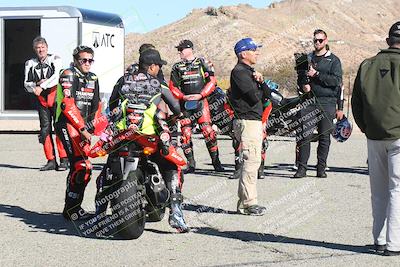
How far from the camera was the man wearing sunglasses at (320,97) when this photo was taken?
1270cm

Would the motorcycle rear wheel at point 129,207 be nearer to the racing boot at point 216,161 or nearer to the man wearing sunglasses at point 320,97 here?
the man wearing sunglasses at point 320,97

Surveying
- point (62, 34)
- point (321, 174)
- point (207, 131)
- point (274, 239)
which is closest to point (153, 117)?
point (274, 239)

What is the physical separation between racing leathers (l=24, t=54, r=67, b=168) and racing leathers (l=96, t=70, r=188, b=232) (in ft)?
17.6

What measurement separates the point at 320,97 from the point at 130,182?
533cm

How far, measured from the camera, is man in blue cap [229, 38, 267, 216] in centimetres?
960

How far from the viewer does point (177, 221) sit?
859cm

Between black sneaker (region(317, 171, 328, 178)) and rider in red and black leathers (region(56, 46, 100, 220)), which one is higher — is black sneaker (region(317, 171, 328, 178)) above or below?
below

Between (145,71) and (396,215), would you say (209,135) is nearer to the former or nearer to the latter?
(145,71)

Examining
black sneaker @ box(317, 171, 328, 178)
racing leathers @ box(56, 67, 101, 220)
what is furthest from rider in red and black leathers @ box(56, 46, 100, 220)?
black sneaker @ box(317, 171, 328, 178)

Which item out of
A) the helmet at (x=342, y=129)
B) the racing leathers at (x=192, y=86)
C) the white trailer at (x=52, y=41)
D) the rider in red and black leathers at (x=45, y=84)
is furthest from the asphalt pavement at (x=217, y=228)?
the white trailer at (x=52, y=41)

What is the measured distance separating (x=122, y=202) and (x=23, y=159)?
25.9 feet

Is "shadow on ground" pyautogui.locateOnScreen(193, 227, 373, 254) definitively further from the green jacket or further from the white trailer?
the white trailer

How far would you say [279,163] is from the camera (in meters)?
15.2

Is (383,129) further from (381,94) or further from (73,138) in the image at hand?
(73,138)
